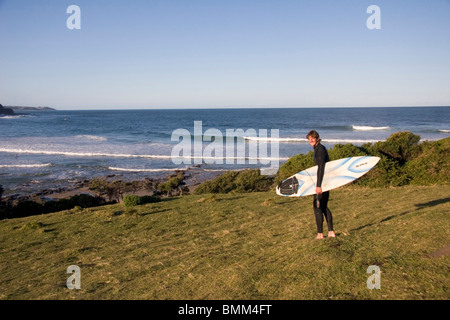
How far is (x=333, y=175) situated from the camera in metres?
7.87

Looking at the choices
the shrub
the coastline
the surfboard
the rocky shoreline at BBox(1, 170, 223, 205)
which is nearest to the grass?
the surfboard

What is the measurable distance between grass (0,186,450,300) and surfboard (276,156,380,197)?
906mm

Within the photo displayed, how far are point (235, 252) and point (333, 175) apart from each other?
2.92 m

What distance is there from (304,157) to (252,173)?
4.56 m

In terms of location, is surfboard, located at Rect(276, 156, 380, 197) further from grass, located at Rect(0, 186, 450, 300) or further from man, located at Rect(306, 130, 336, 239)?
man, located at Rect(306, 130, 336, 239)

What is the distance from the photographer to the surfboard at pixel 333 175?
7887 millimetres

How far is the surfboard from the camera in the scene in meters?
7.89

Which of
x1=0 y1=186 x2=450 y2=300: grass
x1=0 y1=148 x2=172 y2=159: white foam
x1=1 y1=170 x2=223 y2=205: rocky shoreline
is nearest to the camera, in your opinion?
x1=0 y1=186 x2=450 y2=300: grass

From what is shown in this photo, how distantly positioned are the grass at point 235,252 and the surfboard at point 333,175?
2.97 feet

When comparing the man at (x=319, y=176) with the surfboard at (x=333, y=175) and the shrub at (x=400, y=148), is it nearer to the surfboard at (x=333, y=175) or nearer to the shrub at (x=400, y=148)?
the surfboard at (x=333, y=175)

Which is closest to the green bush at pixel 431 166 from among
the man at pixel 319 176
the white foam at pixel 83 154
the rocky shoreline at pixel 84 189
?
the man at pixel 319 176

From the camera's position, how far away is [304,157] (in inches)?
650
